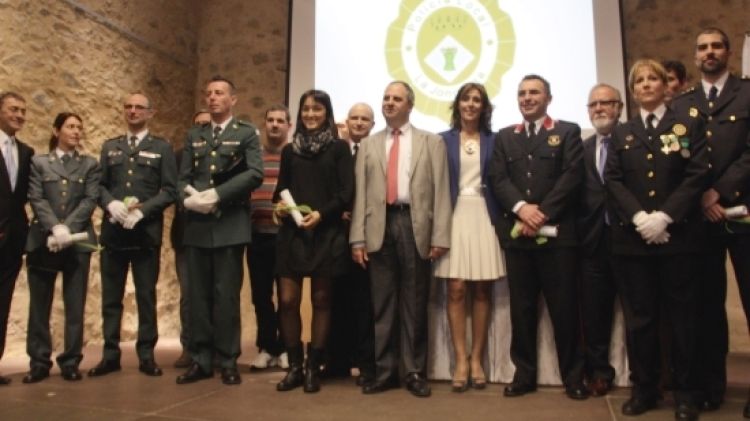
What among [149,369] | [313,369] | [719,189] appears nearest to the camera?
[719,189]

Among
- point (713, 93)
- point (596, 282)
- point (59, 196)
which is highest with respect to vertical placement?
point (713, 93)

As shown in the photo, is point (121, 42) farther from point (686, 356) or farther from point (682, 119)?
point (686, 356)

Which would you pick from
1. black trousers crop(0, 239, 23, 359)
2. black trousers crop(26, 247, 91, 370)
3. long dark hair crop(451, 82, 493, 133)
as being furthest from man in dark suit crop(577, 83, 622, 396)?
black trousers crop(0, 239, 23, 359)

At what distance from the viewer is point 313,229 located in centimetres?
294

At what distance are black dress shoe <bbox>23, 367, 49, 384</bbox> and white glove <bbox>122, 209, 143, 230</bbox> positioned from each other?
0.84 metres

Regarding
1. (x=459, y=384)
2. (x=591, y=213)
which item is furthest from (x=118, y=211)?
(x=591, y=213)

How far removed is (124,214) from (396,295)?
149cm

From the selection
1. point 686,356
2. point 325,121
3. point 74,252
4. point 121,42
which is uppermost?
→ point 121,42

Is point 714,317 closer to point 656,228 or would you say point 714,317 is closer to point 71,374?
point 656,228

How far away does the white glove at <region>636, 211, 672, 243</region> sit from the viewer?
7.61 feet

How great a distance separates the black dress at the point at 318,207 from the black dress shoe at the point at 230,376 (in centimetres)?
58

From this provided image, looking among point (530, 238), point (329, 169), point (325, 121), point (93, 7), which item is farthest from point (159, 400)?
point (93, 7)

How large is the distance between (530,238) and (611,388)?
824mm

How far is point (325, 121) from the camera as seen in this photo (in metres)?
3.05
